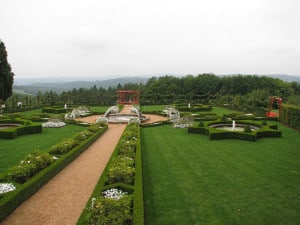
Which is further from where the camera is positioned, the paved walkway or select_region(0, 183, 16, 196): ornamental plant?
select_region(0, 183, 16, 196): ornamental plant

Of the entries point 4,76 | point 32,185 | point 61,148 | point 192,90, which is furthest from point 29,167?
point 192,90

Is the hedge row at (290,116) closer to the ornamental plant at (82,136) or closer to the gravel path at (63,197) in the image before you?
the ornamental plant at (82,136)

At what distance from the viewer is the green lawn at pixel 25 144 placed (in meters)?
12.1

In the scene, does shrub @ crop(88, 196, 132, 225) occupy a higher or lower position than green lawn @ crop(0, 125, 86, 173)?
higher

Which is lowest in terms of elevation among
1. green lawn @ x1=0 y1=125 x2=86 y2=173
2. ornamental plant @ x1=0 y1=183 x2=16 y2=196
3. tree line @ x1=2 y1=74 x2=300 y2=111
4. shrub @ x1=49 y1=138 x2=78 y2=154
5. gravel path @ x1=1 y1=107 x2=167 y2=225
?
gravel path @ x1=1 y1=107 x2=167 y2=225

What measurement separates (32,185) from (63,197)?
1.09 meters

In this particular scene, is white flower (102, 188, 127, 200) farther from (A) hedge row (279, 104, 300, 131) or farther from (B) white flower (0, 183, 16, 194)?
(A) hedge row (279, 104, 300, 131)

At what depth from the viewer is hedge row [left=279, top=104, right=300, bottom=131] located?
2096 centimetres

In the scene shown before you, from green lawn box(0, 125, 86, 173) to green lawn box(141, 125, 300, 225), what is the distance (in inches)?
221

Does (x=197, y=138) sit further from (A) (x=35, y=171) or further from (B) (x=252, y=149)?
(A) (x=35, y=171)

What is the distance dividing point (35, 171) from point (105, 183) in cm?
277

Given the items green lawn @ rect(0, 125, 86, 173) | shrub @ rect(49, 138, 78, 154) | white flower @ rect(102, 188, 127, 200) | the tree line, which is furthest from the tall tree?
white flower @ rect(102, 188, 127, 200)

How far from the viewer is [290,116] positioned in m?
22.3

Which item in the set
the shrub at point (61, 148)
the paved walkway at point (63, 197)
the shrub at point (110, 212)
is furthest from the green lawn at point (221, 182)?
the shrub at point (61, 148)
